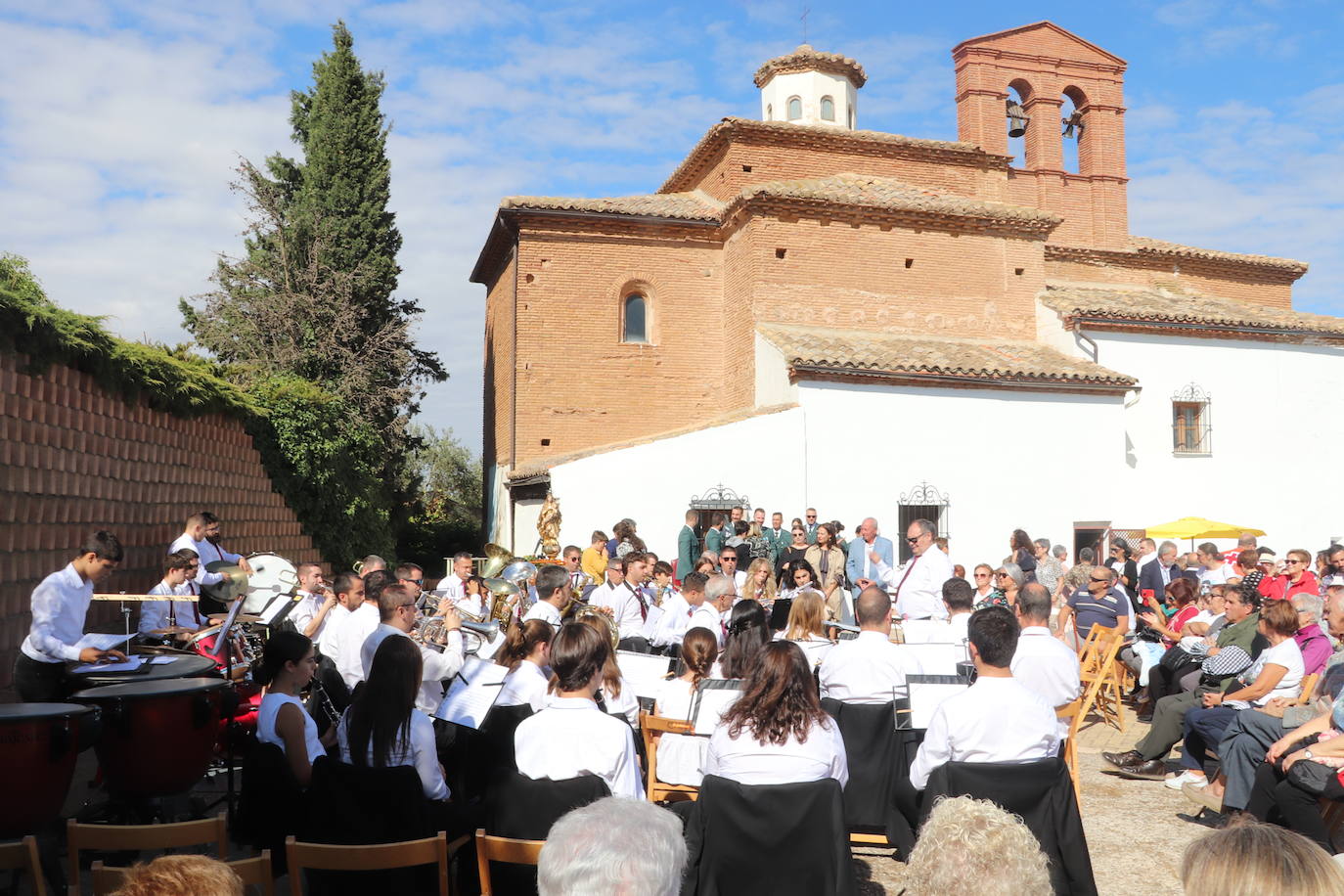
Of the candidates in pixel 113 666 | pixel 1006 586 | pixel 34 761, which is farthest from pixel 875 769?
pixel 1006 586

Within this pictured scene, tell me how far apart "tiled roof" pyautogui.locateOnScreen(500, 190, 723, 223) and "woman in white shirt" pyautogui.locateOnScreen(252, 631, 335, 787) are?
1817cm

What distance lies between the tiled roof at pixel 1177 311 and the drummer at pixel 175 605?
1861 cm

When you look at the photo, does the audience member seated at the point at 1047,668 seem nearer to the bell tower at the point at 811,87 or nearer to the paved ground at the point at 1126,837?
the paved ground at the point at 1126,837

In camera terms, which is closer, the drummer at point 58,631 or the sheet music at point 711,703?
the sheet music at point 711,703

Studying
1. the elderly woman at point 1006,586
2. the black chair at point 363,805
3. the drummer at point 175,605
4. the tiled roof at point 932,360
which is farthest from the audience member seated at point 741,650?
the tiled roof at point 932,360

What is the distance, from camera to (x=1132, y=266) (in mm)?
27438

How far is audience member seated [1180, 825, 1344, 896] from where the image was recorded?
86.4 inches

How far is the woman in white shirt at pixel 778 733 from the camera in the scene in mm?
4316

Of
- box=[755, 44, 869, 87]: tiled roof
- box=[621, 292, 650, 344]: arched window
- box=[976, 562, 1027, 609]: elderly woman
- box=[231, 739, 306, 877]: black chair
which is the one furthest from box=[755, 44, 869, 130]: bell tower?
box=[231, 739, 306, 877]: black chair

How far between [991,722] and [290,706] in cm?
323

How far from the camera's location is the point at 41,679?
6730 mm

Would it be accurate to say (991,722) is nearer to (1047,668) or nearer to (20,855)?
(1047,668)

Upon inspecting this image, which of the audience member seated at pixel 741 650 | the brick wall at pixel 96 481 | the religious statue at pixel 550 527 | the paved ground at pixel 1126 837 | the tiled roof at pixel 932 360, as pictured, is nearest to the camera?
the paved ground at pixel 1126 837

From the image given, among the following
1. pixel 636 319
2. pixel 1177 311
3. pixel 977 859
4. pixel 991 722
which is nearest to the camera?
pixel 977 859
